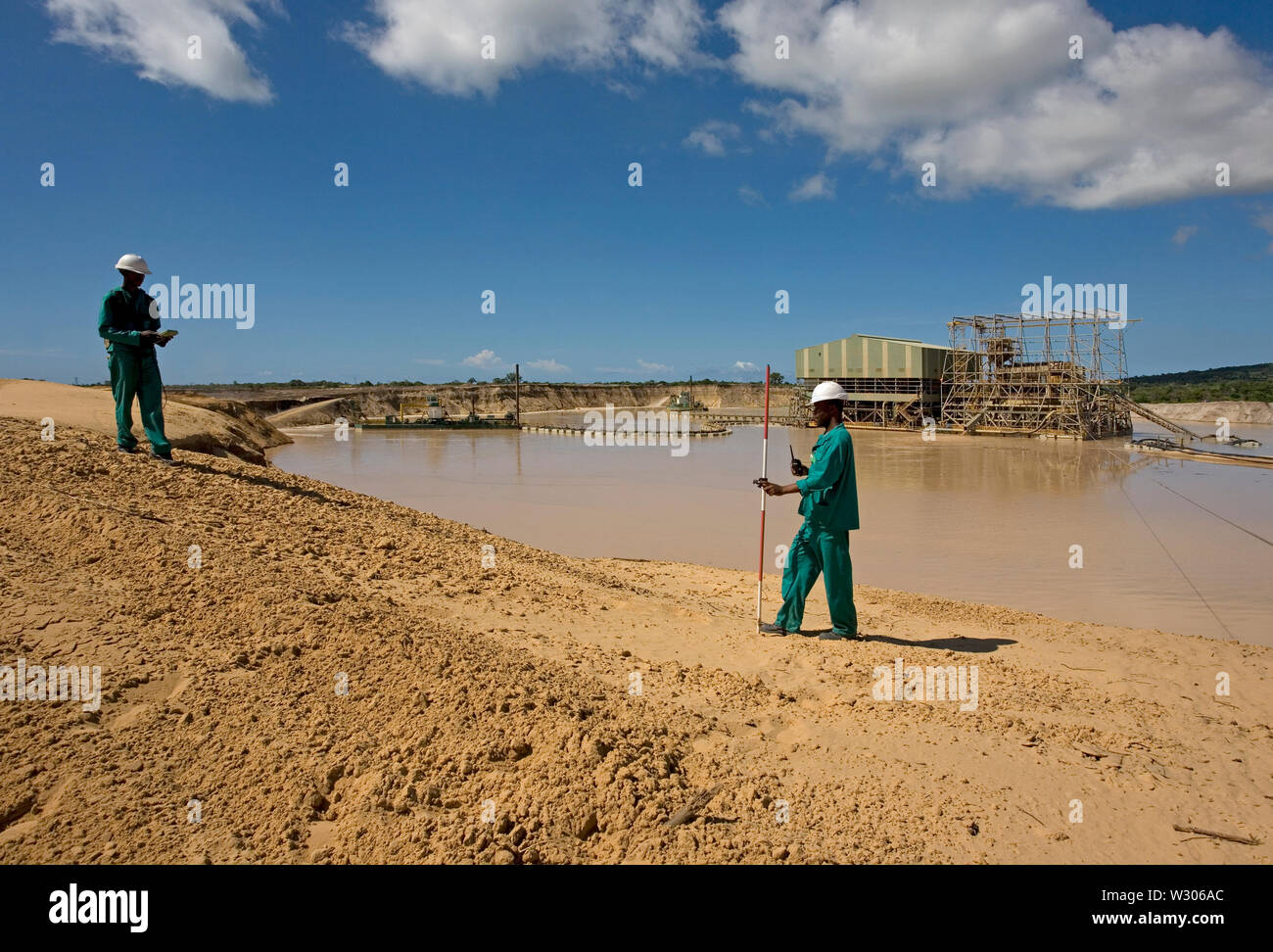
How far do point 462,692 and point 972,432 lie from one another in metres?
42.9

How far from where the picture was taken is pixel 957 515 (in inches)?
618

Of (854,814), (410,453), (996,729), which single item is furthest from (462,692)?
(410,453)

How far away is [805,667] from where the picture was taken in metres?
5.04

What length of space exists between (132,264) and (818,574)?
6.62 metres

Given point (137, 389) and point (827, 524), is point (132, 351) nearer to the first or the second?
point (137, 389)

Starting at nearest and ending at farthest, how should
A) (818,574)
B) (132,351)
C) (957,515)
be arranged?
(818,574) → (132,351) → (957,515)

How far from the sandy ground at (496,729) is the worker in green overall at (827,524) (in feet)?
1.02

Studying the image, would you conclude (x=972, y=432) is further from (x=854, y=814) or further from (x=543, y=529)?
(x=854, y=814)

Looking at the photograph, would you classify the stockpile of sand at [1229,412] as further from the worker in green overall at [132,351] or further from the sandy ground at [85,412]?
the worker in green overall at [132,351]

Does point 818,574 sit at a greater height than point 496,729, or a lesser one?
greater

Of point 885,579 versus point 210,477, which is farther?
point 885,579

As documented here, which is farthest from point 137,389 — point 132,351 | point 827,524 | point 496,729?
point 827,524

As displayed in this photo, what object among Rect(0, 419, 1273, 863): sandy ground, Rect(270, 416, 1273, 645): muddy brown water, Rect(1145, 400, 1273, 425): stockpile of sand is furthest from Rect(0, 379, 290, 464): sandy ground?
Rect(1145, 400, 1273, 425): stockpile of sand

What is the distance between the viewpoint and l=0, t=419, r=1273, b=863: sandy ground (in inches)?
112
